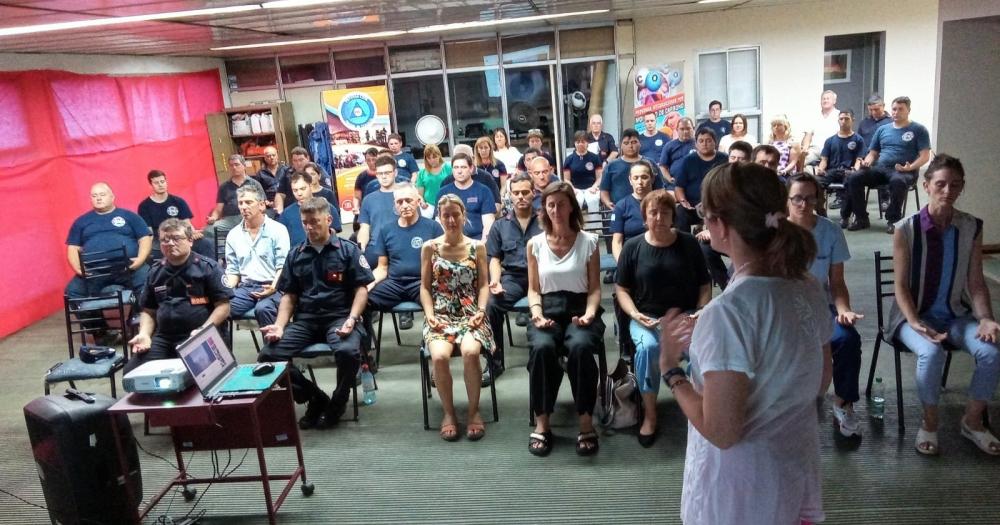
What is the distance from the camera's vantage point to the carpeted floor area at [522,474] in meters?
2.97

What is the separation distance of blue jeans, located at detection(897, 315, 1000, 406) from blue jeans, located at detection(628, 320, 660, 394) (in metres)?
1.22

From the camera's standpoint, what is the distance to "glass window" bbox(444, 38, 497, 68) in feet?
35.2

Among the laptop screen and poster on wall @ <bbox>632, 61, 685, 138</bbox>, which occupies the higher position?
poster on wall @ <bbox>632, 61, 685, 138</bbox>

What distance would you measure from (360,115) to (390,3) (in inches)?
199

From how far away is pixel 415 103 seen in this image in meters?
11.2

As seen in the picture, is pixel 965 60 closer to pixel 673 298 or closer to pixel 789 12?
pixel 673 298

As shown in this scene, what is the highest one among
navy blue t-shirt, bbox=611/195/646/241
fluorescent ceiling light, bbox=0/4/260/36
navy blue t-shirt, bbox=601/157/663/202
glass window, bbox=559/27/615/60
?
glass window, bbox=559/27/615/60

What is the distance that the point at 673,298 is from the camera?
11.8 feet

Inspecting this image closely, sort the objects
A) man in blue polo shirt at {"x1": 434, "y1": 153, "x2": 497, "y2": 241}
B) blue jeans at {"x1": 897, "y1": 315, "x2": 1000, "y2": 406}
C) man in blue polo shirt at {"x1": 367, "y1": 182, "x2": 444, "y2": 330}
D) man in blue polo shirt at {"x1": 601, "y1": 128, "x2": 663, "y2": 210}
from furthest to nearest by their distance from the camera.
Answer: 1. man in blue polo shirt at {"x1": 601, "y1": 128, "x2": 663, "y2": 210}
2. man in blue polo shirt at {"x1": 434, "y1": 153, "x2": 497, "y2": 241}
3. man in blue polo shirt at {"x1": 367, "y1": 182, "x2": 444, "y2": 330}
4. blue jeans at {"x1": 897, "y1": 315, "x2": 1000, "y2": 406}

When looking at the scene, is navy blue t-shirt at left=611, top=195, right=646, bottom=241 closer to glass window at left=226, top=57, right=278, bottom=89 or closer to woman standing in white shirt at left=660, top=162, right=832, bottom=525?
woman standing in white shirt at left=660, top=162, right=832, bottom=525

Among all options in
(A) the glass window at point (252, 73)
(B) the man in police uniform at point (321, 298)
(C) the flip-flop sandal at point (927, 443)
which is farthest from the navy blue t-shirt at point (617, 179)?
(A) the glass window at point (252, 73)

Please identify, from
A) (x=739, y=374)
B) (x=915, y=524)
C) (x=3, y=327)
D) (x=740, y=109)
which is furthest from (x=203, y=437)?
(x=740, y=109)

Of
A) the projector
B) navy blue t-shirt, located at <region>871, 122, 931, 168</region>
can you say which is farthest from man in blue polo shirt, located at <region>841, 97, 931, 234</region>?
the projector

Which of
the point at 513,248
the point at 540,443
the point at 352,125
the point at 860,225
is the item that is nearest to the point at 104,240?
the point at 513,248
